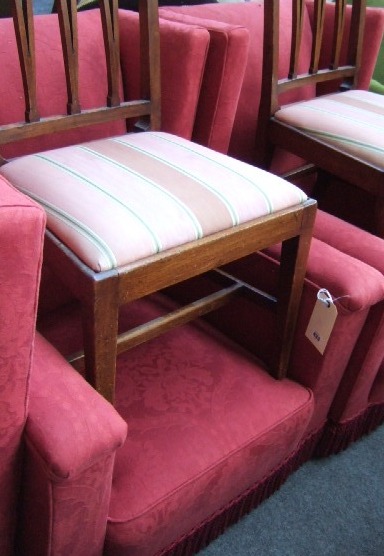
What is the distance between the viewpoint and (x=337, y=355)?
0.98 metres

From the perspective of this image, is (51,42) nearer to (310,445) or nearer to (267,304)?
(267,304)

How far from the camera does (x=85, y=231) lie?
71 centimetres

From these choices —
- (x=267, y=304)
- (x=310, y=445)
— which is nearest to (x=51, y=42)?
(x=267, y=304)

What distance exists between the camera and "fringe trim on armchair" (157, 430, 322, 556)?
0.89 metres

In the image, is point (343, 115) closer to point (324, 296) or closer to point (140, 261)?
point (324, 296)

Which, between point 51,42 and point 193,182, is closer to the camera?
point 193,182

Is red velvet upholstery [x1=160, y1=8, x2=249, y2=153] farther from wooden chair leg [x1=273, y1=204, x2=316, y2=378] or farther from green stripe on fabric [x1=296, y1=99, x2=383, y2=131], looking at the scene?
wooden chair leg [x1=273, y1=204, x2=316, y2=378]

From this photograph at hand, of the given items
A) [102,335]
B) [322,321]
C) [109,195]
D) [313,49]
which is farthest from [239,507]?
[313,49]

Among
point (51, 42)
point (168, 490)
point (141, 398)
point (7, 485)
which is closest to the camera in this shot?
point (7, 485)

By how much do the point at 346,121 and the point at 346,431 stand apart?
24.6 inches

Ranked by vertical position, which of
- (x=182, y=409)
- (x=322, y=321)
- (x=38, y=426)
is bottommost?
(x=182, y=409)

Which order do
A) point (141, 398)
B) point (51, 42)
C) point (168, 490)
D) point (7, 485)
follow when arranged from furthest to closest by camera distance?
point (51, 42) < point (141, 398) < point (168, 490) < point (7, 485)

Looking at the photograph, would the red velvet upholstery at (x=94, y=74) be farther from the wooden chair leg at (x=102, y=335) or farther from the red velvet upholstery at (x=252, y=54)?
the wooden chair leg at (x=102, y=335)

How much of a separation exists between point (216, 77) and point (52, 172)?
44 cm
